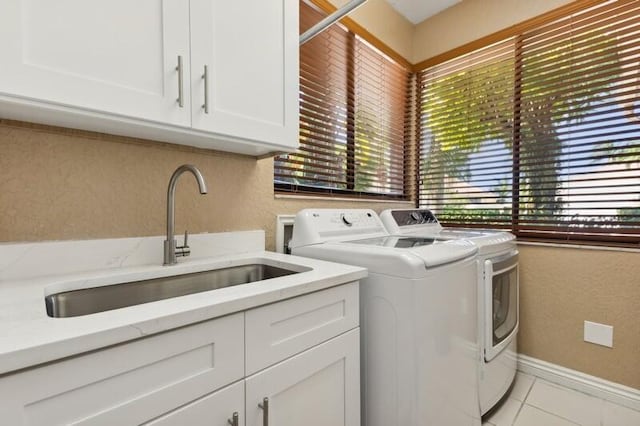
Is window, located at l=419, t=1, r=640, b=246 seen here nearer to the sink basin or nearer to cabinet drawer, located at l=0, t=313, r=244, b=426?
the sink basin

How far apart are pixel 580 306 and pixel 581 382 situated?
0.46m

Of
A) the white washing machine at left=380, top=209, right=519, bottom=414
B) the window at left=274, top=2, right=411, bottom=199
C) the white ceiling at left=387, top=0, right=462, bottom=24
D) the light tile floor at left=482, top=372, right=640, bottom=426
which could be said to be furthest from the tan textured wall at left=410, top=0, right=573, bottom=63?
the light tile floor at left=482, top=372, right=640, bottom=426

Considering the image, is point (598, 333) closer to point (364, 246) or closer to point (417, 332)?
point (417, 332)

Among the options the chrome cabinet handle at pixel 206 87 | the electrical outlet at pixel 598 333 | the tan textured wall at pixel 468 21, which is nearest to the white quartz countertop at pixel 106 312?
the chrome cabinet handle at pixel 206 87

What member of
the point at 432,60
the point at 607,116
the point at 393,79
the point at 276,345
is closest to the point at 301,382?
the point at 276,345

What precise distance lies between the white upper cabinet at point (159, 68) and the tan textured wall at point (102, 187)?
8 cm

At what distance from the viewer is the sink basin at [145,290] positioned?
2.89 ft

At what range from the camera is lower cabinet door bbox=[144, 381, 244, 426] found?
64cm

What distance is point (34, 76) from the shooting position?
71 centimetres

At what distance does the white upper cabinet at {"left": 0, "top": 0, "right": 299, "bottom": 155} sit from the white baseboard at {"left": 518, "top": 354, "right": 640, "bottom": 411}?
2.13 m

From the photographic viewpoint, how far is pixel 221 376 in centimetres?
71

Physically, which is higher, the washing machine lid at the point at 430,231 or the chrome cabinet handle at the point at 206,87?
the chrome cabinet handle at the point at 206,87

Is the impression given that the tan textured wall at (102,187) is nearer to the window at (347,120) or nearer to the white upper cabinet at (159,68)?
the white upper cabinet at (159,68)

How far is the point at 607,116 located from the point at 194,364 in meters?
2.44
